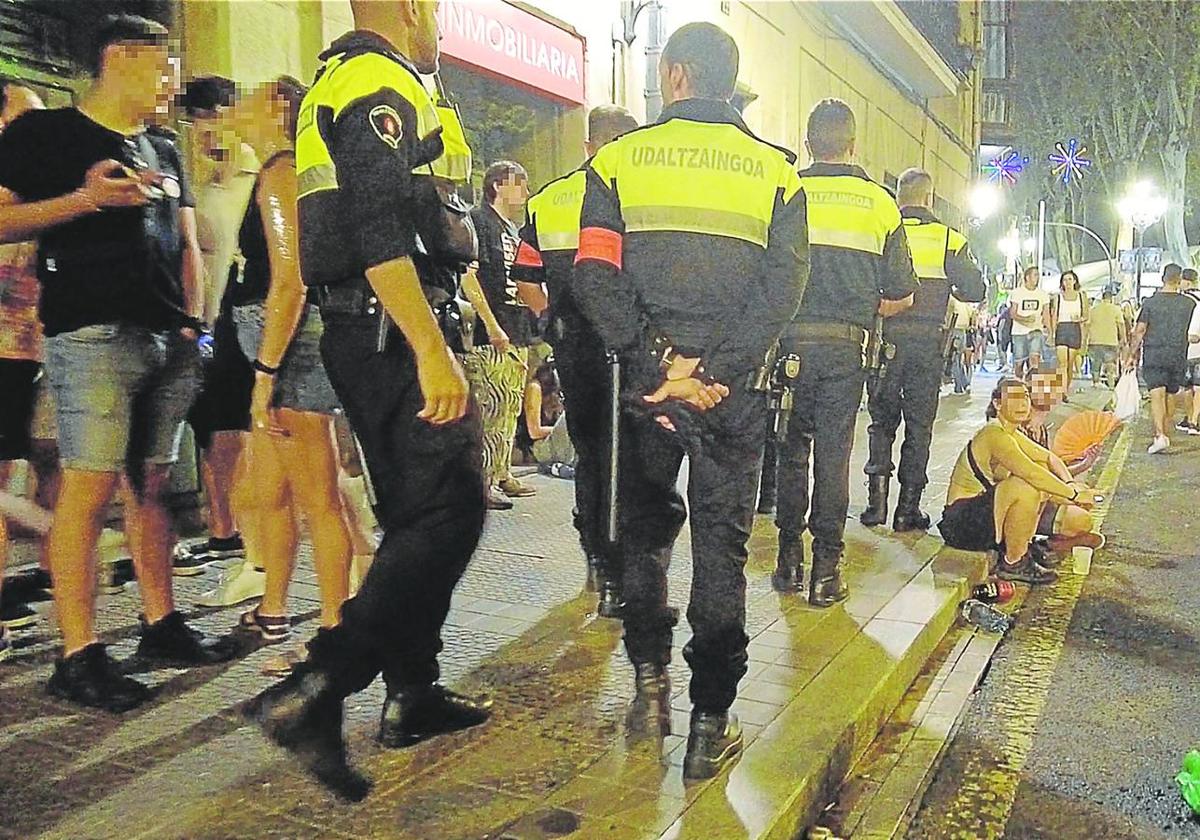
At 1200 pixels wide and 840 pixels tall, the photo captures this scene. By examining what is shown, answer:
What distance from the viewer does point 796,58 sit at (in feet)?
50.3

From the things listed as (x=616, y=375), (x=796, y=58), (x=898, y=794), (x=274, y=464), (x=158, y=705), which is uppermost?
(x=796, y=58)

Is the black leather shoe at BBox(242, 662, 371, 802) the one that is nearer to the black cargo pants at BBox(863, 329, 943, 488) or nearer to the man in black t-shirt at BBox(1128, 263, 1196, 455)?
the black cargo pants at BBox(863, 329, 943, 488)

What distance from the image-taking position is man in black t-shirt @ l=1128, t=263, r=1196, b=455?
13047 mm

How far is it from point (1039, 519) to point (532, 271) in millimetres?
3340

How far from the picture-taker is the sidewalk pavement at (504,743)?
309 cm

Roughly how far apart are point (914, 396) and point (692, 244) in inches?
165

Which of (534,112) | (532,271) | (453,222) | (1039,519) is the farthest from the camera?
(534,112)

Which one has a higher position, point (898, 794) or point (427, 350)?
point (427, 350)

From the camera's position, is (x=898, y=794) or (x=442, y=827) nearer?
(x=442, y=827)

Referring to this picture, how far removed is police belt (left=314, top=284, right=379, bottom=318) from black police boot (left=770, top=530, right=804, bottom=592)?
3053 millimetres

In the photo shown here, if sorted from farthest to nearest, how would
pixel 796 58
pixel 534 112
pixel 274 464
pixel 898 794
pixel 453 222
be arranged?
pixel 796 58, pixel 534 112, pixel 274 464, pixel 898 794, pixel 453 222

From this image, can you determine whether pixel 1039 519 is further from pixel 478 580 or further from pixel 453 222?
pixel 453 222

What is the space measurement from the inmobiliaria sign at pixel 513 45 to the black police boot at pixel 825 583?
15.4 ft

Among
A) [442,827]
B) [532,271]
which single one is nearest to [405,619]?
[442,827]
